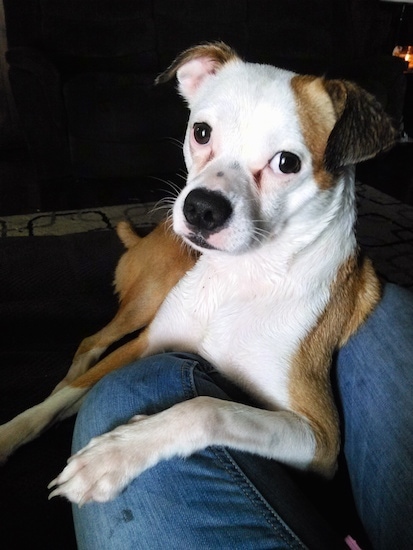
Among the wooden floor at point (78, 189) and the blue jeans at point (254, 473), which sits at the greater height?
the blue jeans at point (254, 473)

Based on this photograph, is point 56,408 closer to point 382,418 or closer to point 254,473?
point 254,473

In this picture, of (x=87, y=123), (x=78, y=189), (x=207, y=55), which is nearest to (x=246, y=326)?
(x=207, y=55)

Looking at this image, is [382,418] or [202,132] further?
[202,132]

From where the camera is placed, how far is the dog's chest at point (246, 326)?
1.28 metres

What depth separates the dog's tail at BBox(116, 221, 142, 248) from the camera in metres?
2.01

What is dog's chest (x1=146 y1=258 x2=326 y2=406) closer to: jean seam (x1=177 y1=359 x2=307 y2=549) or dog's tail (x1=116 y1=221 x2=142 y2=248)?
jean seam (x1=177 y1=359 x2=307 y2=549)

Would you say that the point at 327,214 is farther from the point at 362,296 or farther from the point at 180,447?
the point at 180,447

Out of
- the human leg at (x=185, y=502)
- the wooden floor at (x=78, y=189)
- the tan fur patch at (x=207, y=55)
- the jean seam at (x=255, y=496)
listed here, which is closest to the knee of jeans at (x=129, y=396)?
the human leg at (x=185, y=502)

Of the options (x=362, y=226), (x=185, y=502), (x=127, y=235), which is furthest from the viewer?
(x=362, y=226)

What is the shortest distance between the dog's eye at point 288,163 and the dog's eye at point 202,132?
20 cm

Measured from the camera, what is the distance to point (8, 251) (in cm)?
192

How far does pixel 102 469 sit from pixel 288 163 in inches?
29.9

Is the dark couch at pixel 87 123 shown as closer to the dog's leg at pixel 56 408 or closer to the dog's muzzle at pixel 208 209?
the dog's leg at pixel 56 408

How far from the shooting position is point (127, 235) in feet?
6.70
